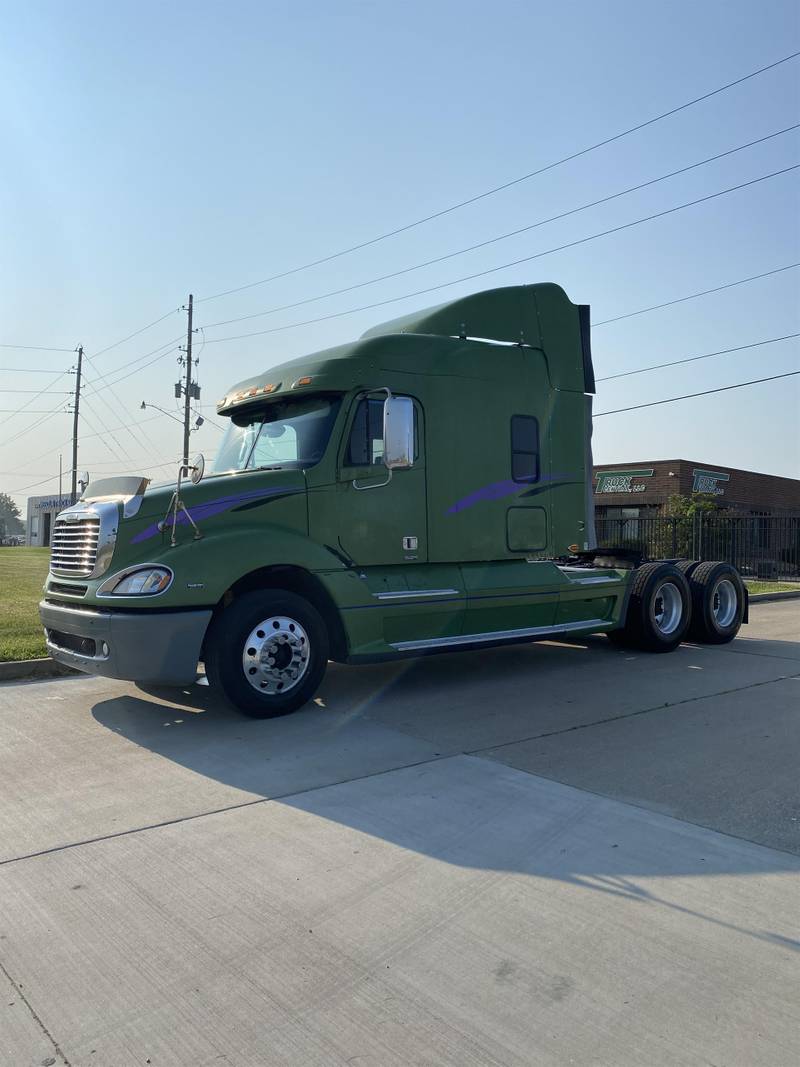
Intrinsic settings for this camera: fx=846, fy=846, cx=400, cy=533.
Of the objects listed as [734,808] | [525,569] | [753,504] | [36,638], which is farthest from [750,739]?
[753,504]

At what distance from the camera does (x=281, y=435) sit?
24.8 ft

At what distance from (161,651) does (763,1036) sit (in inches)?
182

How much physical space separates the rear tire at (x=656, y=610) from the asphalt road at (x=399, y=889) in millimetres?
3190

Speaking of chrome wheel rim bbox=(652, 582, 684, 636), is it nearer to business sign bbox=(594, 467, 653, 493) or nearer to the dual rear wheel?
the dual rear wheel

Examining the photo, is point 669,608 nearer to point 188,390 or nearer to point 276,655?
point 276,655

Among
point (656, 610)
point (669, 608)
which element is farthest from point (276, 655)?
point (669, 608)

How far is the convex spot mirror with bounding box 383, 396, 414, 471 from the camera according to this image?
23.2 ft

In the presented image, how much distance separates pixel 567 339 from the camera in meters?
9.23

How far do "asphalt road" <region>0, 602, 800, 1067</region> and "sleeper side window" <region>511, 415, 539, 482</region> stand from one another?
2752 mm

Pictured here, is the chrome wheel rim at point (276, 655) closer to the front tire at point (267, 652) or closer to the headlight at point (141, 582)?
the front tire at point (267, 652)

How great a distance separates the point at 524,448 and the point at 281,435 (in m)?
2.57

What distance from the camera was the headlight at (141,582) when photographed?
20.3ft

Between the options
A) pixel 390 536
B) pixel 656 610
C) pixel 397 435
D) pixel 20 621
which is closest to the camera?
pixel 397 435

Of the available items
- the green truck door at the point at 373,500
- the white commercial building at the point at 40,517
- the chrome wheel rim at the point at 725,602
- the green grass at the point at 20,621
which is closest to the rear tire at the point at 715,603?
the chrome wheel rim at the point at 725,602
